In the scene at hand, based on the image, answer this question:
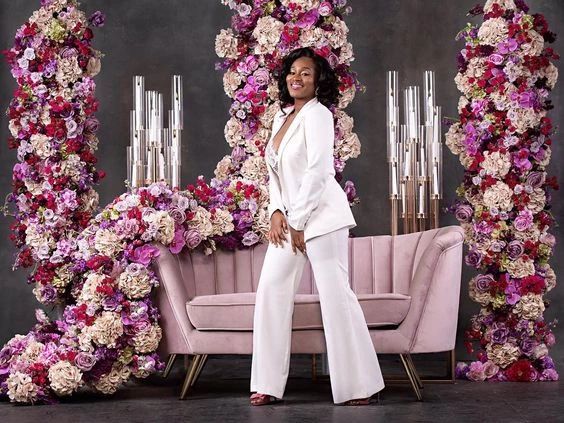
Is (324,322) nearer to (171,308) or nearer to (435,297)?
(435,297)

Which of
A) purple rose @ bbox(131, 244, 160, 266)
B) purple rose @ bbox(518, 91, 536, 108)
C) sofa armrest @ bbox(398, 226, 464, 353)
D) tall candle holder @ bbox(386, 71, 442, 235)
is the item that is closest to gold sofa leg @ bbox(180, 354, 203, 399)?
purple rose @ bbox(131, 244, 160, 266)

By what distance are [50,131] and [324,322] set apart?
2.40 metres

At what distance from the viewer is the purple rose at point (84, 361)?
522 centimetres

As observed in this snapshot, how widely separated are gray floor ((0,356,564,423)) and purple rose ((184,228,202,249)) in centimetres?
80

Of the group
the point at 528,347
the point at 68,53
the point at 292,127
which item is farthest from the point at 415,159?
the point at 68,53

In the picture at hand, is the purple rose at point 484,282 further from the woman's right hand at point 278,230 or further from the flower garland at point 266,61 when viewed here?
the woman's right hand at point 278,230

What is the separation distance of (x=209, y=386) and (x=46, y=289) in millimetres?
1154

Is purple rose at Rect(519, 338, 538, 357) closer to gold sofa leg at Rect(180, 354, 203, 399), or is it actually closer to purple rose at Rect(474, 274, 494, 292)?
purple rose at Rect(474, 274, 494, 292)

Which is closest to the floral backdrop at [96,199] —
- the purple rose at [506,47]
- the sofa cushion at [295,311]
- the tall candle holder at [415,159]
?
the sofa cushion at [295,311]

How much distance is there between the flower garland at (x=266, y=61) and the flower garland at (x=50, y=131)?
2.97 feet

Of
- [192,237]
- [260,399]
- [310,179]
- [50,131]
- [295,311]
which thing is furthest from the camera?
[50,131]

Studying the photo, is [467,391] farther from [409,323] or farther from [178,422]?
[178,422]

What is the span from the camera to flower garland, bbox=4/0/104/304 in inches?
254

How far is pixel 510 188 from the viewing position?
6.27 m
